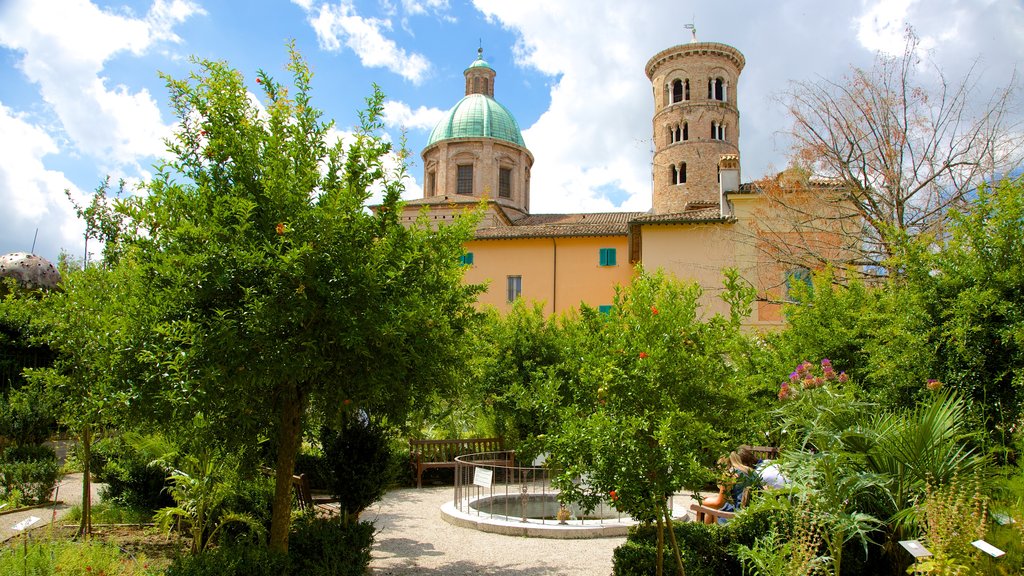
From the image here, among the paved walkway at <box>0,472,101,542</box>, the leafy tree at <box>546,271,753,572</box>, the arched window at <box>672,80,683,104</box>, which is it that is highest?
the arched window at <box>672,80,683,104</box>

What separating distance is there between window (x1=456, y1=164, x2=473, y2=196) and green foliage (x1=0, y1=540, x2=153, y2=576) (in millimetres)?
41386

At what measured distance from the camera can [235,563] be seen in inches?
199

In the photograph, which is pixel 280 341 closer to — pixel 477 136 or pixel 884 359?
pixel 884 359

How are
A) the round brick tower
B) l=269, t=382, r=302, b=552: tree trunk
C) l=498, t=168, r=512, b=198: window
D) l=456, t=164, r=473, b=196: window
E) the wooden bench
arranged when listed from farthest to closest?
l=498, t=168, r=512, b=198: window → l=456, t=164, r=473, b=196: window → the round brick tower → the wooden bench → l=269, t=382, r=302, b=552: tree trunk

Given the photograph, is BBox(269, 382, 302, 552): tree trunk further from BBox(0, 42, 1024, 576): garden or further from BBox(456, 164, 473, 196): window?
BBox(456, 164, 473, 196): window

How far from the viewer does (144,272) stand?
5.12 metres

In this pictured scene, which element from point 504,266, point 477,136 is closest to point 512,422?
point 504,266

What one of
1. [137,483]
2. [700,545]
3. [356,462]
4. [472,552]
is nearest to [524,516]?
[472,552]

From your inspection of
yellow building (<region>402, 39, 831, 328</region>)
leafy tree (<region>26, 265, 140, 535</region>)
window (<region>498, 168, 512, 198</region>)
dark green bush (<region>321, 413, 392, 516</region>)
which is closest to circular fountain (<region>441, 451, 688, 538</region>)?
dark green bush (<region>321, 413, 392, 516</region>)

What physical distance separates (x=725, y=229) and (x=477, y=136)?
24.9 m

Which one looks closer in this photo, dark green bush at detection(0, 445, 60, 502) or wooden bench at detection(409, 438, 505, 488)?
dark green bush at detection(0, 445, 60, 502)

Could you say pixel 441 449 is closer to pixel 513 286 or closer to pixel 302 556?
pixel 302 556

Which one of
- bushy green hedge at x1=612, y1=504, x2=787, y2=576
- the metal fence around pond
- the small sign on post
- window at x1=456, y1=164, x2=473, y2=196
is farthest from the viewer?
window at x1=456, y1=164, x2=473, y2=196

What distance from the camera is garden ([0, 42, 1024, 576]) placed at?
4.76 meters
